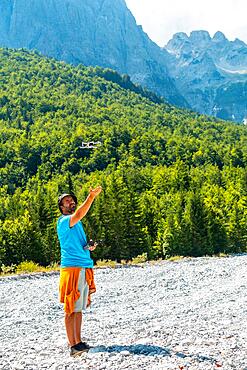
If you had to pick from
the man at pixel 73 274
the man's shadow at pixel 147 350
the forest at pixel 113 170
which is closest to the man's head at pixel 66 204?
the man at pixel 73 274

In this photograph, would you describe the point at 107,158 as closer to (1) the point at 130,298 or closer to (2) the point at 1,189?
(2) the point at 1,189

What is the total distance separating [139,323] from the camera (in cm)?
893

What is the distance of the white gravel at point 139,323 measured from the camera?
22.1 ft

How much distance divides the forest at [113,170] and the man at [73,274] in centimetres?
147

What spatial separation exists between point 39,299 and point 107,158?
10388cm

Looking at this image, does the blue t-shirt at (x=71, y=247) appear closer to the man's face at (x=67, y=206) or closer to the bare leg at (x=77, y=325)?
the man's face at (x=67, y=206)

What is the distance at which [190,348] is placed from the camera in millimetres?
7047

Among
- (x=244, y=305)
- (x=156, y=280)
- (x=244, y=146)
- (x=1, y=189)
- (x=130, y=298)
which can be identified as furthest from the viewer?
(x=244, y=146)

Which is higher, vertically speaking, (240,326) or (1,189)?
(1,189)

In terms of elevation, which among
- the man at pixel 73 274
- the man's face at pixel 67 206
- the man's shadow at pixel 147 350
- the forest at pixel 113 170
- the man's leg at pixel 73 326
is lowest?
the man's shadow at pixel 147 350

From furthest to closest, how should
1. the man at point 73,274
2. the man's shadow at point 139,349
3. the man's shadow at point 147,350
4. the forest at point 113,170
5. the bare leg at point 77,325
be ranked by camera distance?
the forest at point 113,170, the bare leg at point 77,325, the man at point 73,274, the man's shadow at point 139,349, the man's shadow at point 147,350

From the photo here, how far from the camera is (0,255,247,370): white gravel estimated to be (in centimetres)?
672

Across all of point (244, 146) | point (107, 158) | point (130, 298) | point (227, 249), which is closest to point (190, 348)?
point (130, 298)

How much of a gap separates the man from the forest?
147 centimetres
